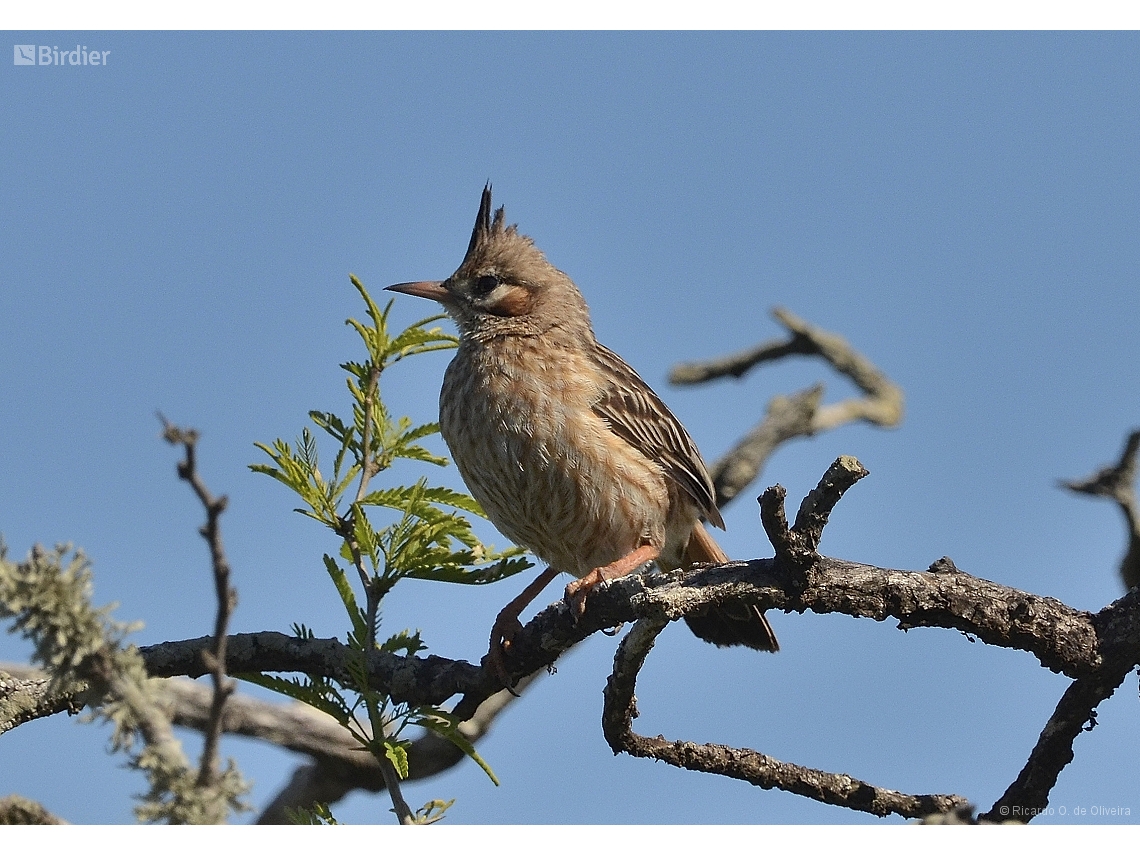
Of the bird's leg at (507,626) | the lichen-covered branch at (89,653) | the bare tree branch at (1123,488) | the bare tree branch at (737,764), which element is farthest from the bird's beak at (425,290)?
the lichen-covered branch at (89,653)

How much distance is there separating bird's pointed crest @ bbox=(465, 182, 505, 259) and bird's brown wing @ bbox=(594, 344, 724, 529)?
1168mm

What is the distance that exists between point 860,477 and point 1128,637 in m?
1.76

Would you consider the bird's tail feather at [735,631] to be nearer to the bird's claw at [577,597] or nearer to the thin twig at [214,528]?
the bird's claw at [577,597]

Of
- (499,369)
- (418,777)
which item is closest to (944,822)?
(499,369)

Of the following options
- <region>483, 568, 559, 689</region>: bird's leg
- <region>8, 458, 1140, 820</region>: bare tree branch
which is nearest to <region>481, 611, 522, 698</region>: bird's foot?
<region>483, 568, 559, 689</region>: bird's leg

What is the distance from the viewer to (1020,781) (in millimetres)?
4977

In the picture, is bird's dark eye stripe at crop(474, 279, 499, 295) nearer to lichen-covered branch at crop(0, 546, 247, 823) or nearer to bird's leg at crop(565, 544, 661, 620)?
bird's leg at crop(565, 544, 661, 620)

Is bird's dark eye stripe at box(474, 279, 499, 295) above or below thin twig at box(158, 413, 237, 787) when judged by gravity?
above

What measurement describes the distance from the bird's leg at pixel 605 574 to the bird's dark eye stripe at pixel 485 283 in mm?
1929

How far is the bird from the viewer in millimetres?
6270

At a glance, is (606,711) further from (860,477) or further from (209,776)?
(209,776)

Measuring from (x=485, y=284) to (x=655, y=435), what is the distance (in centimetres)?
149

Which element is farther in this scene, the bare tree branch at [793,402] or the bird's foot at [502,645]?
the bare tree branch at [793,402]

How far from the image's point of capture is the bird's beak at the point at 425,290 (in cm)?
724
